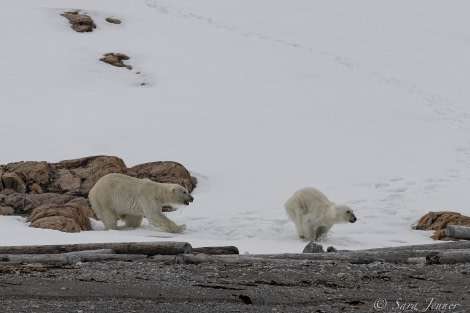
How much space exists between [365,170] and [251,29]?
69.2 feet

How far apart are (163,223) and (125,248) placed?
566 cm

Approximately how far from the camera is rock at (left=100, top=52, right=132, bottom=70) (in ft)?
99.7

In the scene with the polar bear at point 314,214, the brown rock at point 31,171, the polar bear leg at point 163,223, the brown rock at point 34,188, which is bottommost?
the polar bear leg at point 163,223

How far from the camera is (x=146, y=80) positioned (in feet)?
93.9

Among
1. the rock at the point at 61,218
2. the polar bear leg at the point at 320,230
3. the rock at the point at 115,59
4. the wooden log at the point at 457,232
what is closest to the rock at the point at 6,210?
the rock at the point at 61,218

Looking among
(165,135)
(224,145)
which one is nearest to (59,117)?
(165,135)

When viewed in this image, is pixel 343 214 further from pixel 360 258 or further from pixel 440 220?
pixel 360 258

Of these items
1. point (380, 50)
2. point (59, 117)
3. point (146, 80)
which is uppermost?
point (380, 50)

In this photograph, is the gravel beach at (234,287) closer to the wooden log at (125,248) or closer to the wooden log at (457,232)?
the wooden log at (125,248)

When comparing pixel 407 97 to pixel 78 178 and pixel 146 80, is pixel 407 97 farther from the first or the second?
pixel 78 178

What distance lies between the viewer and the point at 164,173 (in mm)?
17203

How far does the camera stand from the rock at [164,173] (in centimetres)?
1705

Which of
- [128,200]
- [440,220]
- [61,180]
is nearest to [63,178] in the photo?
[61,180]

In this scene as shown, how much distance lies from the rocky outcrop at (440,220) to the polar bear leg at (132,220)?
5.31 meters
